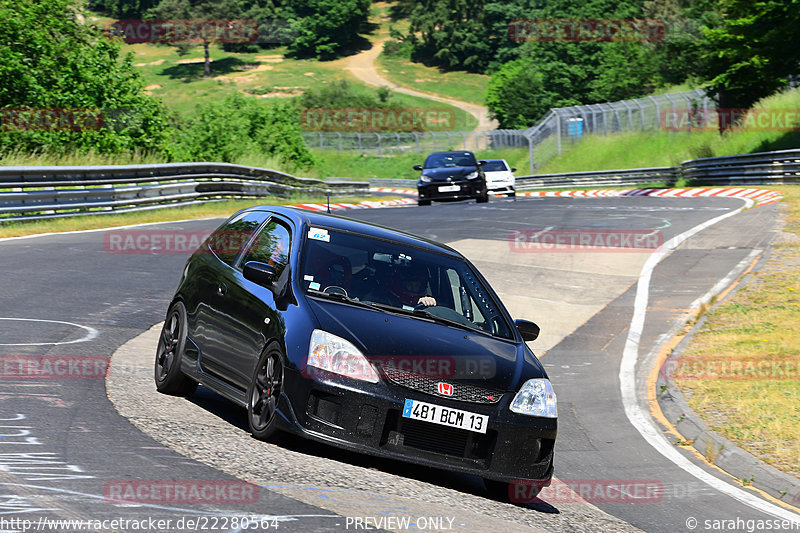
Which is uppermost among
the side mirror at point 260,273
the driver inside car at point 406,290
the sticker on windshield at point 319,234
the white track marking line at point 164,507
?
the sticker on windshield at point 319,234

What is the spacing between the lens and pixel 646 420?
1009 cm

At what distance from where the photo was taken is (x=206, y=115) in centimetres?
3938

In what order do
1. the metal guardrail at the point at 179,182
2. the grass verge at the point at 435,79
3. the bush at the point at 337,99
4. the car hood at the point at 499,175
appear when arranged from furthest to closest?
the grass verge at the point at 435,79 → the bush at the point at 337,99 → the car hood at the point at 499,175 → the metal guardrail at the point at 179,182

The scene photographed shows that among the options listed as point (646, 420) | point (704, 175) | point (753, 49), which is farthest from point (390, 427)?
point (753, 49)

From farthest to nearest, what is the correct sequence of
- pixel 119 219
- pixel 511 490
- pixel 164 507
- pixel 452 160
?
pixel 452 160
pixel 119 219
pixel 511 490
pixel 164 507

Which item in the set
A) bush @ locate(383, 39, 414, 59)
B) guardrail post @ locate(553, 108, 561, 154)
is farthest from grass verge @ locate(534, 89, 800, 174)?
bush @ locate(383, 39, 414, 59)

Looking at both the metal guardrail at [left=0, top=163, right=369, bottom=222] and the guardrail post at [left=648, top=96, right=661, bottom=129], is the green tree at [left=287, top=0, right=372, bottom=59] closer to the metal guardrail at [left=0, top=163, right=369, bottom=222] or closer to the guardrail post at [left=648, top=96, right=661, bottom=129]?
the guardrail post at [left=648, top=96, right=661, bottom=129]

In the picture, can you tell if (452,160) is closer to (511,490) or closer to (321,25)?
(511,490)

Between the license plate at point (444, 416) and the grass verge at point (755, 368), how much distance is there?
126 inches

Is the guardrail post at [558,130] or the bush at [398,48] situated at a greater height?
the bush at [398,48]

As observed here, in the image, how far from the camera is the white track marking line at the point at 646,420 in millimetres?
7590

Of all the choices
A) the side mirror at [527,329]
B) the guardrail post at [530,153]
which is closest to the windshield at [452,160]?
the side mirror at [527,329]

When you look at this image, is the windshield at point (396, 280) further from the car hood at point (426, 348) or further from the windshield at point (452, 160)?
the windshield at point (452, 160)

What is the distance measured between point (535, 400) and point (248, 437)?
6.17 ft
